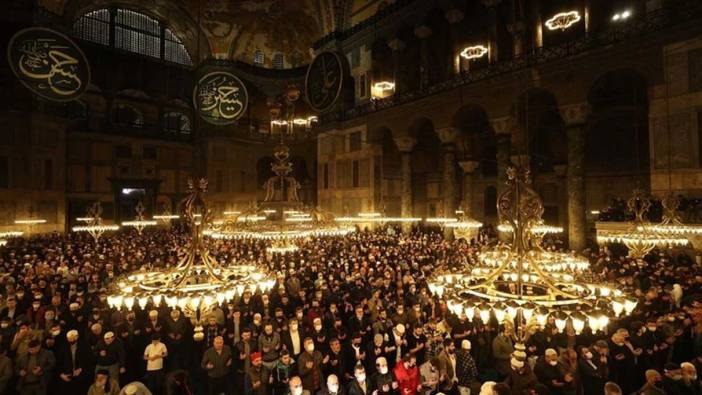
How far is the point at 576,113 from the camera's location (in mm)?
11227

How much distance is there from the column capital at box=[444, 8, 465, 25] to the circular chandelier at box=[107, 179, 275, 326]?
1459cm

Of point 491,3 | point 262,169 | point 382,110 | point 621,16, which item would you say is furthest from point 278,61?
point 621,16

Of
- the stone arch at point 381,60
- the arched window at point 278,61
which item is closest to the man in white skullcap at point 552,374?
the stone arch at point 381,60

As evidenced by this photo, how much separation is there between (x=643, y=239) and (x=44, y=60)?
14.5m

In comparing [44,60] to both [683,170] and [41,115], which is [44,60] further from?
[683,170]

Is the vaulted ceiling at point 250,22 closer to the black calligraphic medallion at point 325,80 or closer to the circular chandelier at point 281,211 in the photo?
the black calligraphic medallion at point 325,80

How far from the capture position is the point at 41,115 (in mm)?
15773

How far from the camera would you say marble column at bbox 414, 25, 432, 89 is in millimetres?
16280

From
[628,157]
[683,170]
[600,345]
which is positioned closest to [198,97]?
[600,345]

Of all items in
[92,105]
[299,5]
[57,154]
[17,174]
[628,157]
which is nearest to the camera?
[628,157]

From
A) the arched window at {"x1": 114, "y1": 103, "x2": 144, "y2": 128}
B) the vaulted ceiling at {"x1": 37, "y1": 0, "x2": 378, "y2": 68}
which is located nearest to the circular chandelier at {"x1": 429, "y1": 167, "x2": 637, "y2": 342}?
the vaulted ceiling at {"x1": 37, "y1": 0, "x2": 378, "y2": 68}

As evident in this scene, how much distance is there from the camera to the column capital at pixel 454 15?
15.1 metres

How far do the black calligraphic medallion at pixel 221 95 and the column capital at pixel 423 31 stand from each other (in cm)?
1129

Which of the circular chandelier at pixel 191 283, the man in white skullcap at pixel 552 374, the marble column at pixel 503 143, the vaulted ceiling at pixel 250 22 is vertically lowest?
the man in white skullcap at pixel 552 374
